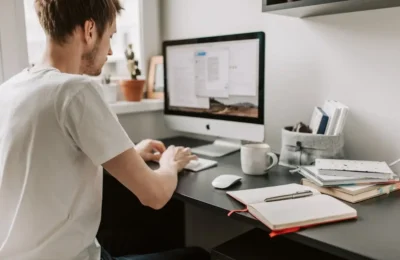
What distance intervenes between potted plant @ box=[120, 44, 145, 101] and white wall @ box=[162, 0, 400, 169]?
0.44 meters

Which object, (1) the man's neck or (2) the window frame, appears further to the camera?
(2) the window frame

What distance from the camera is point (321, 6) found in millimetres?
1271

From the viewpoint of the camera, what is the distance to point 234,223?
1.86m

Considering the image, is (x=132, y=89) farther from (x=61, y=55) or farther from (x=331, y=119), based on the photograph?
(x=331, y=119)

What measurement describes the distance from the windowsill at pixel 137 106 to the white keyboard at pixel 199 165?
562 mm

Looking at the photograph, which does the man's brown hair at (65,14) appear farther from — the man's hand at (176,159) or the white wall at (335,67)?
the white wall at (335,67)

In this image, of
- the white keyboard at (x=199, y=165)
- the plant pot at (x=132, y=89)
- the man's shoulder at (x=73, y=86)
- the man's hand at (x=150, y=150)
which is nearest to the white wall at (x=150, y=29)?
the plant pot at (x=132, y=89)

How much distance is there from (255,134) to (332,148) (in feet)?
0.94

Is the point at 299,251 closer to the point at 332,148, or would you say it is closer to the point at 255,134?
the point at 332,148

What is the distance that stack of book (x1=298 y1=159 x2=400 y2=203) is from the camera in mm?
1074

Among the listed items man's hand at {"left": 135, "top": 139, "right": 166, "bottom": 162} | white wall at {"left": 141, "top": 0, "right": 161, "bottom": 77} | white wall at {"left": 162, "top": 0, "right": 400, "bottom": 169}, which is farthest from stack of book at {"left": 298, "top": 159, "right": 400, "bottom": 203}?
white wall at {"left": 141, "top": 0, "right": 161, "bottom": 77}

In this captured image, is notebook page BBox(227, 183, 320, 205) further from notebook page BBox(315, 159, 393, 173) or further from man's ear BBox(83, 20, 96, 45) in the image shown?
man's ear BBox(83, 20, 96, 45)

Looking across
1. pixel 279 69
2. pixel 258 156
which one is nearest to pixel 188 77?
pixel 279 69

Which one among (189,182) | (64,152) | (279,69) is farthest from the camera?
(279,69)
